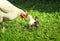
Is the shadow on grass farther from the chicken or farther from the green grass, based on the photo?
the chicken

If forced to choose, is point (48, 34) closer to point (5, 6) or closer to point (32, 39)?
point (32, 39)

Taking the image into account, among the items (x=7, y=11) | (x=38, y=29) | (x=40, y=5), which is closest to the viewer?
(x=7, y=11)

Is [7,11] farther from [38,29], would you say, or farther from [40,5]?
[40,5]

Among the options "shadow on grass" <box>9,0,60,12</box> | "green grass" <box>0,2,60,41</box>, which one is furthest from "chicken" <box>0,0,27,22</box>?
"shadow on grass" <box>9,0,60,12</box>

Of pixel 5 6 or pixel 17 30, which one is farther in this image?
pixel 17 30

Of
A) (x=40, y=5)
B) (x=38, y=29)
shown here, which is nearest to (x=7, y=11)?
(x=38, y=29)

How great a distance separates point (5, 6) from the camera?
20.4 ft

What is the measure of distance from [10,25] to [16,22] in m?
0.30

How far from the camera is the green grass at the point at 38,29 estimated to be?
20.7 ft

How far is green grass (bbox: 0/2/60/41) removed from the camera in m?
6.30

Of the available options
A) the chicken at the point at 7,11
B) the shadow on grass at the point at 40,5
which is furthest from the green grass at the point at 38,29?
the chicken at the point at 7,11

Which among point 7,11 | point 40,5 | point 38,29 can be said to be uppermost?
point 40,5

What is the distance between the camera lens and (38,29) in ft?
22.0

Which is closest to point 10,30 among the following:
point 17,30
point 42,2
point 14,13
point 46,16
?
point 17,30
